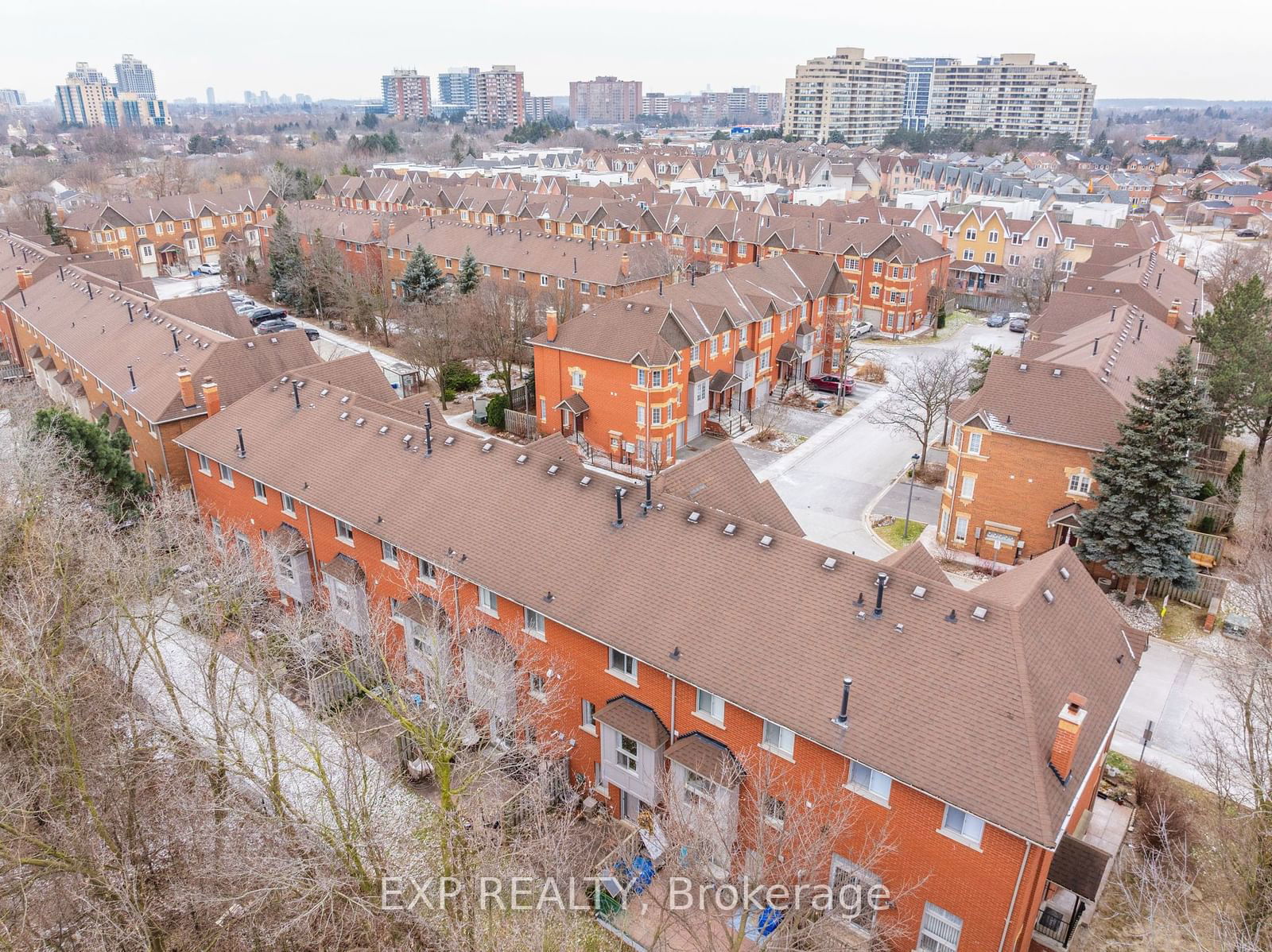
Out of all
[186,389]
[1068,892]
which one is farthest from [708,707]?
[186,389]

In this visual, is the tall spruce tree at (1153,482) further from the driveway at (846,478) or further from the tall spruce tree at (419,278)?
the tall spruce tree at (419,278)

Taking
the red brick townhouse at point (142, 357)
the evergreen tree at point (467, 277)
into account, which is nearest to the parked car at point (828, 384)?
the evergreen tree at point (467, 277)

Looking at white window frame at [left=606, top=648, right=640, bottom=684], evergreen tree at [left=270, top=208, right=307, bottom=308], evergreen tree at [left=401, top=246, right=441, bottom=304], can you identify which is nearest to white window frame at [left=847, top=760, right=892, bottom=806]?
white window frame at [left=606, top=648, right=640, bottom=684]

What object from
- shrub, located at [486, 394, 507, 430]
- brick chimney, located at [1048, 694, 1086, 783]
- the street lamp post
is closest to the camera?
brick chimney, located at [1048, 694, 1086, 783]

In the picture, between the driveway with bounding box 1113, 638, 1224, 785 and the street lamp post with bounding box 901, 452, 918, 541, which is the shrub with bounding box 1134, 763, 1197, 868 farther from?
the street lamp post with bounding box 901, 452, 918, 541

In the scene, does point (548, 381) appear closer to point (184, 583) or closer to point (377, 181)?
point (184, 583)

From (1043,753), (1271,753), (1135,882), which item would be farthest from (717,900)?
(1271,753)
